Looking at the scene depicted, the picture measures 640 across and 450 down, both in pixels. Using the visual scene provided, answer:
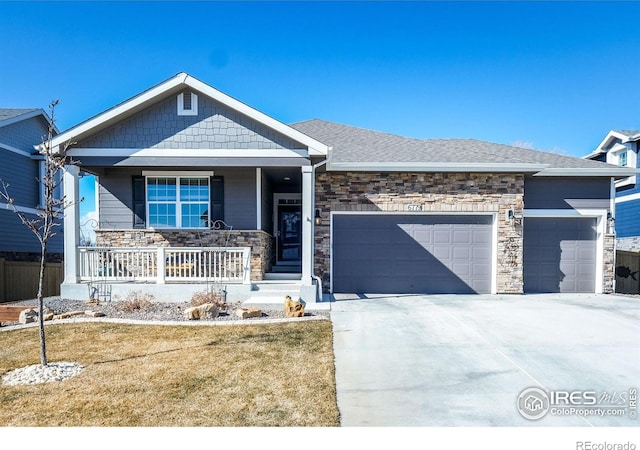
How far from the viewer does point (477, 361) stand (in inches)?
185

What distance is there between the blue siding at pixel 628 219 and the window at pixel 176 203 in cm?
1817

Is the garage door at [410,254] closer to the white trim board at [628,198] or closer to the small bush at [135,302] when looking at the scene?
the small bush at [135,302]

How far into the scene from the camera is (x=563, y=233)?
10.4 m

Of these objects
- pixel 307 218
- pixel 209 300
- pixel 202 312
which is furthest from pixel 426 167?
pixel 202 312

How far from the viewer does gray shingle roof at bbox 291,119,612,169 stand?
10164 millimetres

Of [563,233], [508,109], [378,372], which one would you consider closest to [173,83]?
[378,372]

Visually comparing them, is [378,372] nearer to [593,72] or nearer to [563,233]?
[563,233]

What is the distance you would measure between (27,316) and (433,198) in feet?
33.5

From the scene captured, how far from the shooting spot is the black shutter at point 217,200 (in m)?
9.89

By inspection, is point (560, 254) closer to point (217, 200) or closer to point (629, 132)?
point (629, 132)

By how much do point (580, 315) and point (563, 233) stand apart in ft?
12.9

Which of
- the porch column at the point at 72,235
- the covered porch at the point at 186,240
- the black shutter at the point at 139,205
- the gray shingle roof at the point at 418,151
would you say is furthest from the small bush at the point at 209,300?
the gray shingle roof at the point at 418,151

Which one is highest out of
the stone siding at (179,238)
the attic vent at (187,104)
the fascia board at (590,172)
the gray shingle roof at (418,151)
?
the attic vent at (187,104)

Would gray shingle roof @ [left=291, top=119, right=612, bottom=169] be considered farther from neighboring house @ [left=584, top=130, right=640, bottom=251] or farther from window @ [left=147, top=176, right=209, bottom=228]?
neighboring house @ [left=584, top=130, right=640, bottom=251]
